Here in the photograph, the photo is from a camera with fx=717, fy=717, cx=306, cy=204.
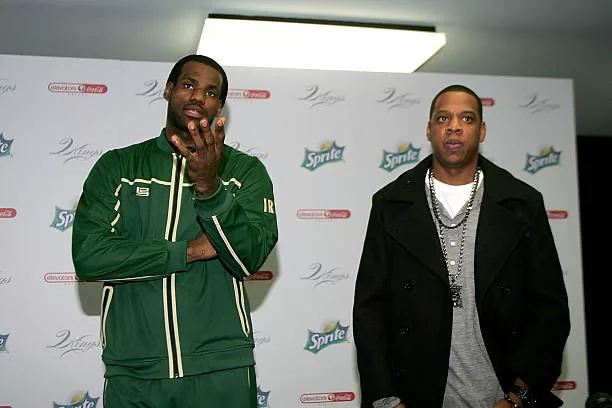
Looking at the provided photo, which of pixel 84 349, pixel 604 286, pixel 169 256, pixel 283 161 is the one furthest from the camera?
pixel 604 286

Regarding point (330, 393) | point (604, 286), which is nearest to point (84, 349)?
point (330, 393)

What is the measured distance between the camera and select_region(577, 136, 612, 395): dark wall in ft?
28.9

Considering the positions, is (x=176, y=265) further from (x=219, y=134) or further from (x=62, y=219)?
(x=62, y=219)

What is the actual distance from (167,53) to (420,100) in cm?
220

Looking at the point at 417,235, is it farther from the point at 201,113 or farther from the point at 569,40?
the point at 569,40

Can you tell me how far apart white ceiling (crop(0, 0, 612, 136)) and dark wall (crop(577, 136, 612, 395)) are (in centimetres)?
329

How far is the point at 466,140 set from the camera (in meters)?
2.47

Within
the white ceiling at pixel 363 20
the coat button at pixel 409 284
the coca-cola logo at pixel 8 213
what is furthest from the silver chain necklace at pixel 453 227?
the coca-cola logo at pixel 8 213

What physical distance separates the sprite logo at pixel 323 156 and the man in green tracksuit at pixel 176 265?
1796 millimetres

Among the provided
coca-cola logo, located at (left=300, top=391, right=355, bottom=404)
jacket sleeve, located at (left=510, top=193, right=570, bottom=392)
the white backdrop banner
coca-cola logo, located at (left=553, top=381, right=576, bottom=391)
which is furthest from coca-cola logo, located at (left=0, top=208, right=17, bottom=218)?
coca-cola logo, located at (left=553, top=381, right=576, bottom=391)

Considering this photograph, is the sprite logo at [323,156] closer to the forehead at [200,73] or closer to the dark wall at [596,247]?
the forehead at [200,73]

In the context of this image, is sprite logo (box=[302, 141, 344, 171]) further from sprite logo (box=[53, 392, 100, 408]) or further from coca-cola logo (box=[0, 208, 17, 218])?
sprite logo (box=[53, 392, 100, 408])

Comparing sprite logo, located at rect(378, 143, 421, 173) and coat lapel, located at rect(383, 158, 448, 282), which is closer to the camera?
coat lapel, located at rect(383, 158, 448, 282)

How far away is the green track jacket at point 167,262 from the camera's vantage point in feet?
7.02
